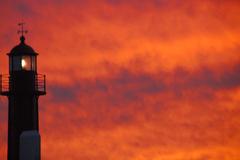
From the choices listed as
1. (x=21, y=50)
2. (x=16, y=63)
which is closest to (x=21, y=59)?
(x=16, y=63)

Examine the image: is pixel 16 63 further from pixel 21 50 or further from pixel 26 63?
pixel 21 50

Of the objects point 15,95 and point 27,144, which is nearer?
point 27,144

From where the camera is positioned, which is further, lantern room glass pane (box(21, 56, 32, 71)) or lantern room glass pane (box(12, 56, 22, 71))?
lantern room glass pane (box(21, 56, 32, 71))

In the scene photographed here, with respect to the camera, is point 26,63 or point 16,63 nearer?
point 16,63

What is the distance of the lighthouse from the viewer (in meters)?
54.7

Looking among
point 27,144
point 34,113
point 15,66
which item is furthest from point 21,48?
point 27,144

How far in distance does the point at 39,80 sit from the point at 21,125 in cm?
348

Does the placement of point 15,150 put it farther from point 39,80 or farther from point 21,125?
point 39,80

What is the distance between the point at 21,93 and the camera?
54.7 metres

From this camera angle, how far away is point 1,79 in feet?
182

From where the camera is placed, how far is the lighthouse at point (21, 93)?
54.7 m

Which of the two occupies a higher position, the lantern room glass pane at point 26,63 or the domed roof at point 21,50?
the domed roof at point 21,50

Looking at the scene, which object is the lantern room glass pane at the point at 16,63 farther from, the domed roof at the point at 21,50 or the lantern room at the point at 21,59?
the domed roof at the point at 21,50

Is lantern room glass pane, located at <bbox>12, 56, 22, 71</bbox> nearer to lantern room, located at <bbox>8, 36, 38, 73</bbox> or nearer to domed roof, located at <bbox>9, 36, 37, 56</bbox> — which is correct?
lantern room, located at <bbox>8, 36, 38, 73</bbox>
